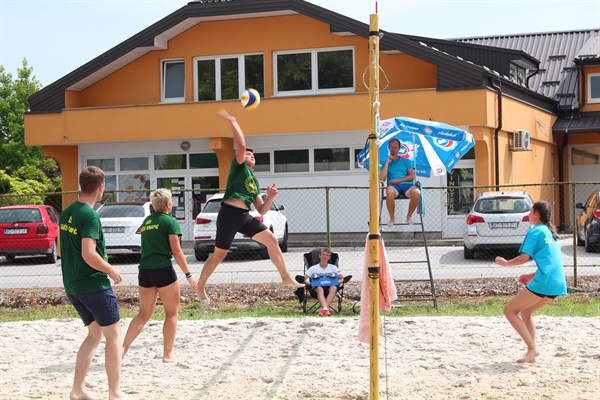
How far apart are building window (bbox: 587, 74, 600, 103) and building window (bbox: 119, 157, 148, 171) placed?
55.1 feet

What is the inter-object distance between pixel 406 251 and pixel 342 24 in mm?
9663

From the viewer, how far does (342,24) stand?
28.0 meters

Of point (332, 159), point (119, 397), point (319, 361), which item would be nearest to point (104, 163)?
point (332, 159)

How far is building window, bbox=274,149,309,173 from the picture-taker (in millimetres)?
28906

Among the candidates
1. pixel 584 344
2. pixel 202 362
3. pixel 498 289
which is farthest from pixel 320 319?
A: pixel 498 289

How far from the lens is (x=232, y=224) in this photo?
9.96m

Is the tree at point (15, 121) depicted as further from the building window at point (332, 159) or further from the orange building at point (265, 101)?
the building window at point (332, 159)

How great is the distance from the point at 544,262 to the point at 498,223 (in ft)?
36.6

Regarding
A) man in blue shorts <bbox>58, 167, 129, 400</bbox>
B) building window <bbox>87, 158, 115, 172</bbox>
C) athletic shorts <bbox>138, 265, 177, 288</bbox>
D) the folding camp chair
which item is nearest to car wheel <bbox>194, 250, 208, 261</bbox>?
the folding camp chair

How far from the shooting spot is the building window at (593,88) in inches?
1347

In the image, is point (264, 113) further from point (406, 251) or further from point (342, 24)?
point (406, 251)

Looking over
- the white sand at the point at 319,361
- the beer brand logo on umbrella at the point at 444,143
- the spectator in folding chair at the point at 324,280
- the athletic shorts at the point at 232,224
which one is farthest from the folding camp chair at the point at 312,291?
the athletic shorts at the point at 232,224

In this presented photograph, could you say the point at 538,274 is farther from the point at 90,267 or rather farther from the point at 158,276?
the point at 90,267

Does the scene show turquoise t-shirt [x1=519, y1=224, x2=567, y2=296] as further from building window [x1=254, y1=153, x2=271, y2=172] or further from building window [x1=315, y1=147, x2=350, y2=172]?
building window [x1=254, y1=153, x2=271, y2=172]
